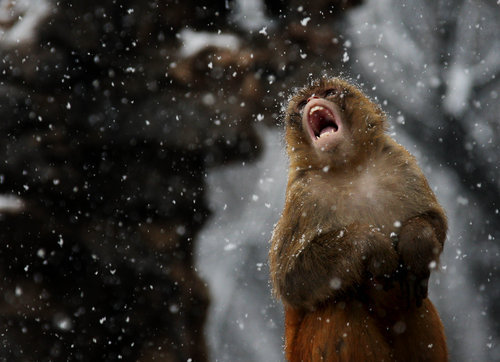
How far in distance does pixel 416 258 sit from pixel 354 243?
0.24m

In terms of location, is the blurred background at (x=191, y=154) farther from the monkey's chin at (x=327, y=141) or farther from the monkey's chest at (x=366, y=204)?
the monkey's chest at (x=366, y=204)

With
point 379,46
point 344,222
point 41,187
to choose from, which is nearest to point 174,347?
point 41,187

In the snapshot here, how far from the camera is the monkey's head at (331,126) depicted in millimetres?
2545

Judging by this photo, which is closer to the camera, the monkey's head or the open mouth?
the monkey's head

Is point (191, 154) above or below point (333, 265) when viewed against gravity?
above

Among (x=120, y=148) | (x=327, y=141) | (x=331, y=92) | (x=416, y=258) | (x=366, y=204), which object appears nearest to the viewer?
(x=416, y=258)

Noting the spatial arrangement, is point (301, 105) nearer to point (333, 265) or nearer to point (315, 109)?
point (315, 109)

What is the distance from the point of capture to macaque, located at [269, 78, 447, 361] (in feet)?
7.18

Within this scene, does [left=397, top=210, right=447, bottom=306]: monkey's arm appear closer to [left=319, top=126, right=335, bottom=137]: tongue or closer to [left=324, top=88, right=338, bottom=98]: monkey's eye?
[left=319, top=126, right=335, bottom=137]: tongue

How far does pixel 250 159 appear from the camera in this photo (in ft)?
15.5

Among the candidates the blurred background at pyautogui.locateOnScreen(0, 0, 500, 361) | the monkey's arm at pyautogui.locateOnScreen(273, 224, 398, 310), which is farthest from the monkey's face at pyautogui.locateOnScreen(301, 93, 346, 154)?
the blurred background at pyautogui.locateOnScreen(0, 0, 500, 361)

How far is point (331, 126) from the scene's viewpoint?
274 centimetres

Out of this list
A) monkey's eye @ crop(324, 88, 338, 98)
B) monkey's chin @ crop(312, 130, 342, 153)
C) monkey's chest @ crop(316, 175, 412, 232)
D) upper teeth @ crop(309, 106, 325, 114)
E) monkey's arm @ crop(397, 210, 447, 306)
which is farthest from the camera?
monkey's eye @ crop(324, 88, 338, 98)

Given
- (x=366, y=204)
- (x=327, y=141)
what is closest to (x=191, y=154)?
(x=327, y=141)
